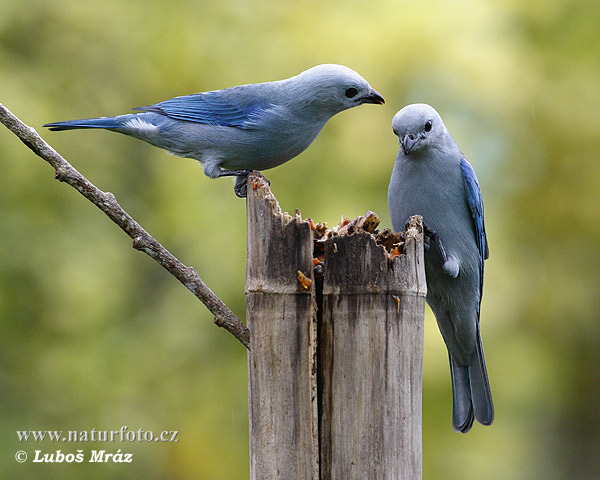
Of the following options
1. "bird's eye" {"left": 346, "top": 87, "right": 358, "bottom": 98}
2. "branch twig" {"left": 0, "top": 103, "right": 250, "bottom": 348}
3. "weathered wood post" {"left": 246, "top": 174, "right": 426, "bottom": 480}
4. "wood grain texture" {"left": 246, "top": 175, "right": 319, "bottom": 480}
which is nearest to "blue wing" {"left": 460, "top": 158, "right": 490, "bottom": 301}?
"bird's eye" {"left": 346, "top": 87, "right": 358, "bottom": 98}

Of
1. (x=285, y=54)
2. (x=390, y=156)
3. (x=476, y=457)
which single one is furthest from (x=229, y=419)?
(x=285, y=54)

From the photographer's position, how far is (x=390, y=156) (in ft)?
26.2

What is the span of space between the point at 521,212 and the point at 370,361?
6538 millimetres

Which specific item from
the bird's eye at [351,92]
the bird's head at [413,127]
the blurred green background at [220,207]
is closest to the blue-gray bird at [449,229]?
the bird's head at [413,127]

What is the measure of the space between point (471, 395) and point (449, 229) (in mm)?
1085

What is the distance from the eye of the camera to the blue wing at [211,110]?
4.59 metres

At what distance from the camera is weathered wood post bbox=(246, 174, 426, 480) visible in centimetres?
297

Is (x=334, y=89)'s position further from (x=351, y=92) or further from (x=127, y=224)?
(x=127, y=224)

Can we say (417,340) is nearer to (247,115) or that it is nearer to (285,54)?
(247,115)

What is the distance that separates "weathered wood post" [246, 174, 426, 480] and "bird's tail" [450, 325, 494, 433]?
1.59 m

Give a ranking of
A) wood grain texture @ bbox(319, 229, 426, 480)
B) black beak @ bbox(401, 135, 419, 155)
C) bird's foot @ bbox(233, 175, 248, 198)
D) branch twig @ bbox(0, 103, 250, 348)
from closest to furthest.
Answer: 1. wood grain texture @ bbox(319, 229, 426, 480)
2. branch twig @ bbox(0, 103, 250, 348)
3. black beak @ bbox(401, 135, 419, 155)
4. bird's foot @ bbox(233, 175, 248, 198)

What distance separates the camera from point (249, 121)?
4516 millimetres

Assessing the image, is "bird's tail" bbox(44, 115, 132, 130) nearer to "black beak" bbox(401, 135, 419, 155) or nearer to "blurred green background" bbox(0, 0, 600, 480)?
"black beak" bbox(401, 135, 419, 155)

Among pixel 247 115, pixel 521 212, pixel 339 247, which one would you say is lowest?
pixel 339 247
